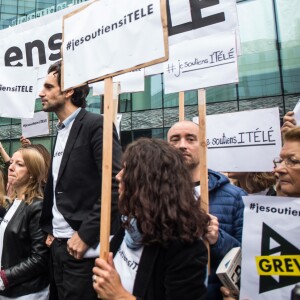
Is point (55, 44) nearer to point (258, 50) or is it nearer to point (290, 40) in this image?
point (258, 50)

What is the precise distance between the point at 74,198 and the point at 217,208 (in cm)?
89

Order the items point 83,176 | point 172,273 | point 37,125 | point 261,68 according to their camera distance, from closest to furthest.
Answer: point 172,273, point 83,176, point 37,125, point 261,68

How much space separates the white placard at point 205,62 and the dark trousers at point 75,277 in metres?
1.46

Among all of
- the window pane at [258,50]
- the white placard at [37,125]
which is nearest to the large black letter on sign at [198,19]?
the white placard at [37,125]

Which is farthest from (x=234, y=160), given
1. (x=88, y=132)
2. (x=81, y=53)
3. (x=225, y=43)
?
(x=81, y=53)

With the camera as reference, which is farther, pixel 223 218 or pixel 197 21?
pixel 197 21

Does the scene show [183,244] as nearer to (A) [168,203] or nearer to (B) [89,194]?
(A) [168,203]

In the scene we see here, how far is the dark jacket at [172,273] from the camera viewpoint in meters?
1.40

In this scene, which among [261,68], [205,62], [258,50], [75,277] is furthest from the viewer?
[261,68]

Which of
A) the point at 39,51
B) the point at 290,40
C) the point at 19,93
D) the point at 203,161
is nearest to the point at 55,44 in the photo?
the point at 39,51

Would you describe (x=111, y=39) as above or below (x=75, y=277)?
above

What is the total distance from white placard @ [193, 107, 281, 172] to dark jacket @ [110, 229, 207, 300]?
1598 mm

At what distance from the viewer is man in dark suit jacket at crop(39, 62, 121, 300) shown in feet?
6.49

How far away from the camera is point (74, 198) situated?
2102 mm
